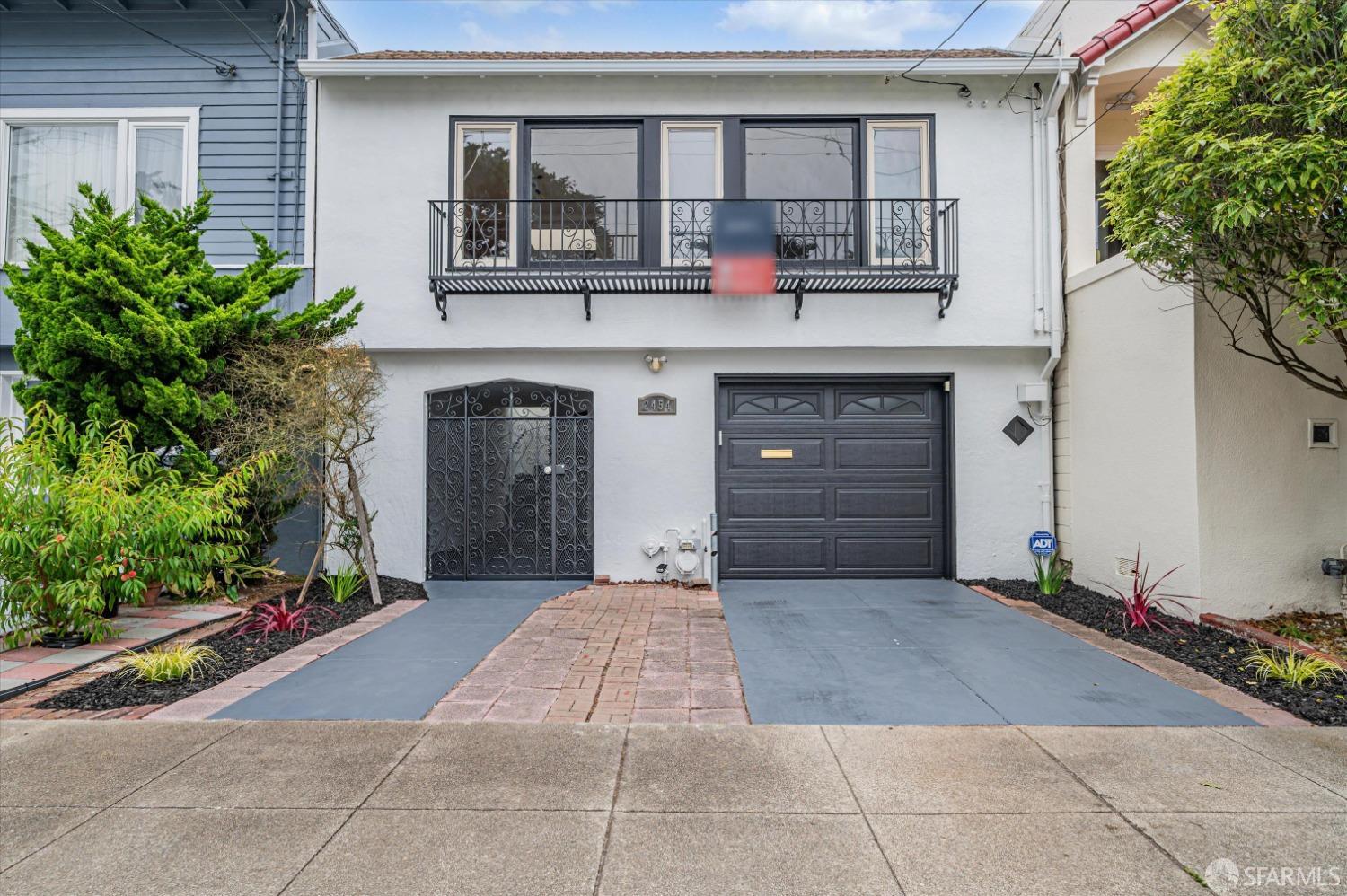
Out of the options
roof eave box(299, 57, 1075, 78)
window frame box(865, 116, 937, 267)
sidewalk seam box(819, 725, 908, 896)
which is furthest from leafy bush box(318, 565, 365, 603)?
window frame box(865, 116, 937, 267)

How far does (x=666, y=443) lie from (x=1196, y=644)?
184 inches

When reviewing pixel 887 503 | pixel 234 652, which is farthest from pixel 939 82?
pixel 234 652

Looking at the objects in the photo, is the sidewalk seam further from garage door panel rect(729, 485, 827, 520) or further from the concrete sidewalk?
garage door panel rect(729, 485, 827, 520)

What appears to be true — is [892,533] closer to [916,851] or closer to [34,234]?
[916,851]

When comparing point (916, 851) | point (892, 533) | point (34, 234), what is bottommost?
point (916, 851)

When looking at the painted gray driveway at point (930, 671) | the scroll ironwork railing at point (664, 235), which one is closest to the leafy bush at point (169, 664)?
the painted gray driveway at point (930, 671)

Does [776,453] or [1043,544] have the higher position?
[776,453]

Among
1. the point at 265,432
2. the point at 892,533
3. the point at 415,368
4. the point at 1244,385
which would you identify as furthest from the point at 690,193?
the point at 1244,385

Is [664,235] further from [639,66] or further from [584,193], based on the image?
[639,66]

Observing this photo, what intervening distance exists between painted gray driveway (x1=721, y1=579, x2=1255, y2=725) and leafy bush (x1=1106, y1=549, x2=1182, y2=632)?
24.8 inches

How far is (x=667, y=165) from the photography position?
727 centimetres

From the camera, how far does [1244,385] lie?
17.3ft

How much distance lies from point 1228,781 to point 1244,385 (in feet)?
11.8

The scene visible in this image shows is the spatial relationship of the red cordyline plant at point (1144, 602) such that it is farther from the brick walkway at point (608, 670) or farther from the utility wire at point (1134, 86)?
the utility wire at point (1134, 86)
